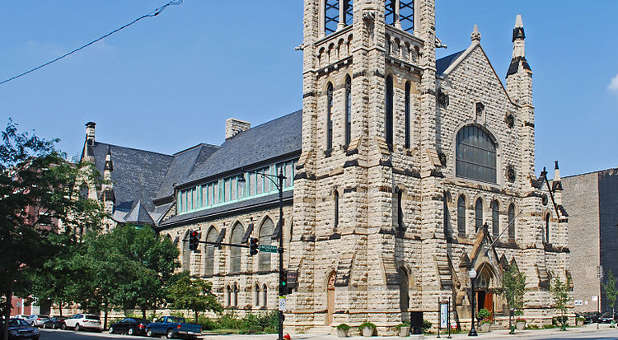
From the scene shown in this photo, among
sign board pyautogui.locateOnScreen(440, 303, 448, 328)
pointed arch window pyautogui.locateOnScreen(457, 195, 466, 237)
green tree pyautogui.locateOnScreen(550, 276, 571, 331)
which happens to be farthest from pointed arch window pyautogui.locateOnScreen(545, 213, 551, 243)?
sign board pyautogui.locateOnScreen(440, 303, 448, 328)

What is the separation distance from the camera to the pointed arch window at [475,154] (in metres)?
45.6

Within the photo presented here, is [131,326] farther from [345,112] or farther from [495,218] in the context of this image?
[495,218]

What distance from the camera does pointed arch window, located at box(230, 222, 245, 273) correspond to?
53.5 m

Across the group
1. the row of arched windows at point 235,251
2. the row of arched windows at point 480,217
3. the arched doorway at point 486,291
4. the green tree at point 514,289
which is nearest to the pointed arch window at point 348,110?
the row of arched windows at point 480,217

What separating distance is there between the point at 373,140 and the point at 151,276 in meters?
20.8

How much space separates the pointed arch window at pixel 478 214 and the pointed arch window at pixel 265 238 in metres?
13.9

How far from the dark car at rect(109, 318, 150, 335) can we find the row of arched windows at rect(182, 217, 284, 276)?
679 cm

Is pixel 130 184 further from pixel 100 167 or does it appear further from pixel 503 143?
pixel 503 143

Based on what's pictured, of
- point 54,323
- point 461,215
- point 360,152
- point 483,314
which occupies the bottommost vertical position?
point 54,323

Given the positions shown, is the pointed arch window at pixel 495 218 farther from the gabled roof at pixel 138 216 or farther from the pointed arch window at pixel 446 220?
the gabled roof at pixel 138 216

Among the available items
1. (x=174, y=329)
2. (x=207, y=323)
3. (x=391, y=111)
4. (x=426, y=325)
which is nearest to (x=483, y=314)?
(x=426, y=325)

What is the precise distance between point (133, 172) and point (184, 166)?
5.26 meters

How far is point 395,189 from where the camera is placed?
4053 cm

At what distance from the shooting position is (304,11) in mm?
45562
